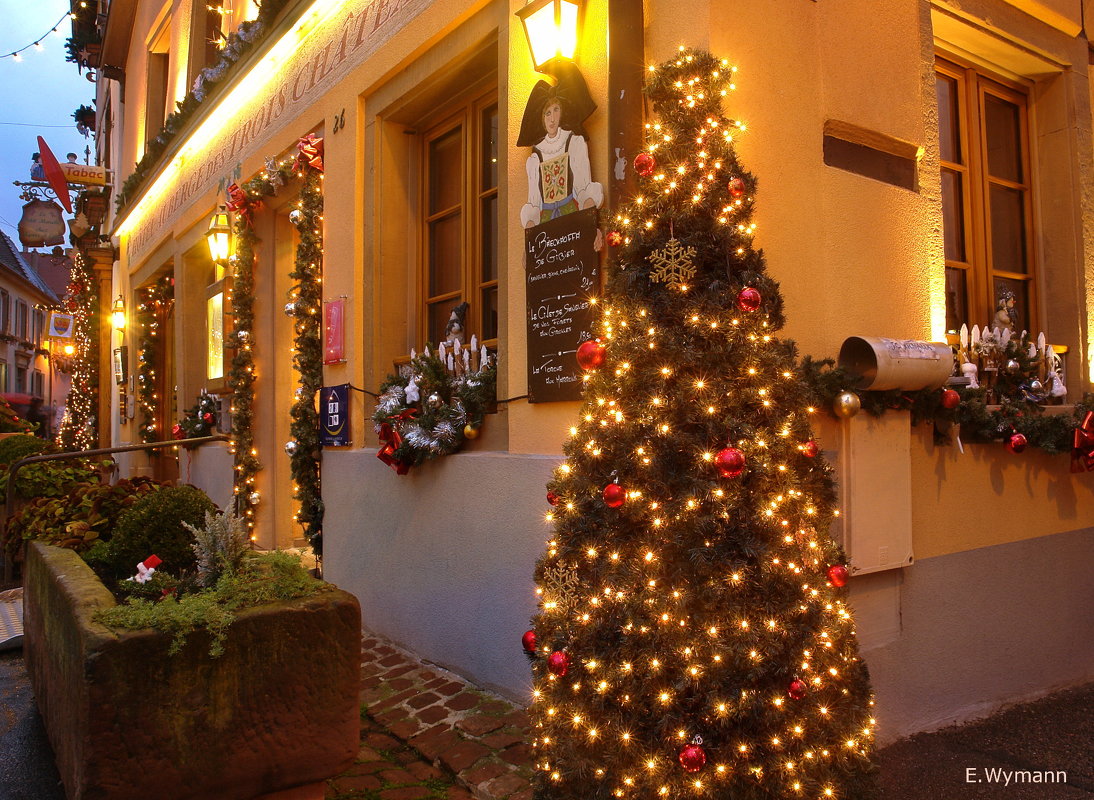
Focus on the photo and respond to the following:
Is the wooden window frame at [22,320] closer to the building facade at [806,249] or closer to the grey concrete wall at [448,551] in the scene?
the building facade at [806,249]

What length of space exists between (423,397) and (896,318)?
2.78 m

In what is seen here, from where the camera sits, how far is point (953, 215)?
4793 mm

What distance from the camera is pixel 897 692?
12.2 ft

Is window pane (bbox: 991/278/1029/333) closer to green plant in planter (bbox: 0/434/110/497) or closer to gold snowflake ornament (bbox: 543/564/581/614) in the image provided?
gold snowflake ornament (bbox: 543/564/581/614)

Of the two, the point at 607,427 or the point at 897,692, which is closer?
the point at 607,427

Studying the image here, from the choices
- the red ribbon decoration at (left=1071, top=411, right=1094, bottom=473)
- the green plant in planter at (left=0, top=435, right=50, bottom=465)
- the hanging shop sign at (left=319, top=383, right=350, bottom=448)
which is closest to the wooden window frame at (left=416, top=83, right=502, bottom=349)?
the hanging shop sign at (left=319, top=383, right=350, bottom=448)

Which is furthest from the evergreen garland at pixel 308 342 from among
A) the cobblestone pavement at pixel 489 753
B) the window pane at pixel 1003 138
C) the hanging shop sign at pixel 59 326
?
the hanging shop sign at pixel 59 326

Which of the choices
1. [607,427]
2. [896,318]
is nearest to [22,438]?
[607,427]

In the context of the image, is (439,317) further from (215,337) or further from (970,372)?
(215,337)

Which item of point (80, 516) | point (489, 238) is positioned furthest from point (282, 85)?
point (80, 516)

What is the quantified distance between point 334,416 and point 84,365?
1302 cm

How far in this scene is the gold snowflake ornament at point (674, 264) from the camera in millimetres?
2953

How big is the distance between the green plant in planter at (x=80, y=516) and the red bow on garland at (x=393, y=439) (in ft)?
5.68

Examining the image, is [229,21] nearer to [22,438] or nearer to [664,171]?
[22,438]
